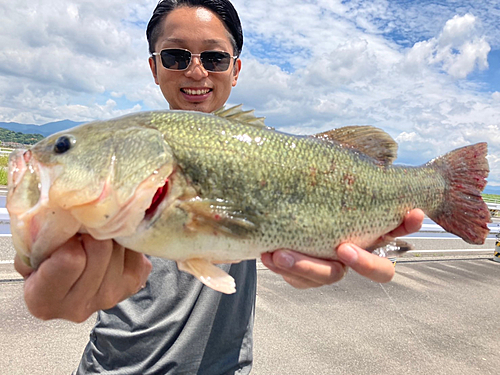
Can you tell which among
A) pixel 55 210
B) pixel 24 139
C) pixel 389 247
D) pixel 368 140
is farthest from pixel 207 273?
pixel 24 139

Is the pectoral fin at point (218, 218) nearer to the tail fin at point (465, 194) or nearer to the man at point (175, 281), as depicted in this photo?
the man at point (175, 281)

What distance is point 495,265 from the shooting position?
10875 millimetres

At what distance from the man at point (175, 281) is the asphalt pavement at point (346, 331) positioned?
2188mm

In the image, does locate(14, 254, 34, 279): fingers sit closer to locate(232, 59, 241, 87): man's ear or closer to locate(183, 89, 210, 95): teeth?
locate(183, 89, 210, 95): teeth

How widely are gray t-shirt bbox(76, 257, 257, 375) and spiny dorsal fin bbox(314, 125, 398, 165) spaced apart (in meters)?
1.27

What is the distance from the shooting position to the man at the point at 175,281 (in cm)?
183

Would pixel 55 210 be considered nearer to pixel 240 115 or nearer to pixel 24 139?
pixel 240 115

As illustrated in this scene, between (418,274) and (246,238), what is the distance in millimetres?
8221

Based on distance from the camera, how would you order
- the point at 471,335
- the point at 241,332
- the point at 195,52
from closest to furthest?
the point at 241,332 < the point at 195,52 < the point at 471,335

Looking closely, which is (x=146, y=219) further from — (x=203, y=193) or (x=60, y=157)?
(x=60, y=157)

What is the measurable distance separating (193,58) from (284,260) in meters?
1.99

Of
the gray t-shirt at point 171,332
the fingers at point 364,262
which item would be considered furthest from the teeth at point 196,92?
the fingers at point 364,262

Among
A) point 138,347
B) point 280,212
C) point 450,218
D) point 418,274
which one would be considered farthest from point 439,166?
point 418,274

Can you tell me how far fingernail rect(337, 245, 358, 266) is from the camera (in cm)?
216
